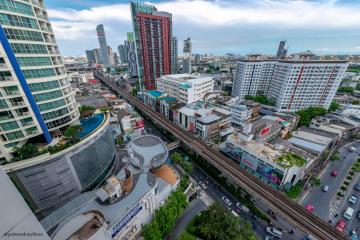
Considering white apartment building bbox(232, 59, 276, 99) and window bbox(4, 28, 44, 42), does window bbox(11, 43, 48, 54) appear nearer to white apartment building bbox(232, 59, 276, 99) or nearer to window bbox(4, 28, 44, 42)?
window bbox(4, 28, 44, 42)

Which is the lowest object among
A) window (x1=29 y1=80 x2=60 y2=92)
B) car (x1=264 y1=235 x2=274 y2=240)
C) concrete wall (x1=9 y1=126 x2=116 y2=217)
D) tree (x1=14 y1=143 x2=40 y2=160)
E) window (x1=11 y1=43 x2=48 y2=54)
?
car (x1=264 y1=235 x2=274 y2=240)

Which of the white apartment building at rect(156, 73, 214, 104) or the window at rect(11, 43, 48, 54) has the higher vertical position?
the window at rect(11, 43, 48, 54)

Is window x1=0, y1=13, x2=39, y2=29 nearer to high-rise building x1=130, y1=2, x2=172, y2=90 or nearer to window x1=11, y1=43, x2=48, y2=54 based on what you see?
window x1=11, y1=43, x2=48, y2=54

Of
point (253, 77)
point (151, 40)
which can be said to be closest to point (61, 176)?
point (151, 40)

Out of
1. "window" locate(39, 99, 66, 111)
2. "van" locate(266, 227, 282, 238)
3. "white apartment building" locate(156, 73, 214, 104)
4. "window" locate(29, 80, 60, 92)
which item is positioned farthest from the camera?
"white apartment building" locate(156, 73, 214, 104)

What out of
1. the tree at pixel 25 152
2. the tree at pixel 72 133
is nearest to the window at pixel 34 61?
the tree at pixel 72 133

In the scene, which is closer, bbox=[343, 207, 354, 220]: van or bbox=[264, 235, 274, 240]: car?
bbox=[264, 235, 274, 240]: car

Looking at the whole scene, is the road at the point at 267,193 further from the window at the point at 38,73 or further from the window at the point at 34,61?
the window at the point at 34,61

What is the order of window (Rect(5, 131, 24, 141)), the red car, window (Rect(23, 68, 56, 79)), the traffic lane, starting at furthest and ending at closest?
1. the red car
2. the traffic lane
3. window (Rect(23, 68, 56, 79))
4. window (Rect(5, 131, 24, 141))

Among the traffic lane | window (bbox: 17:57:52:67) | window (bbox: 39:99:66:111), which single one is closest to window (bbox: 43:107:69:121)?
window (bbox: 39:99:66:111)
